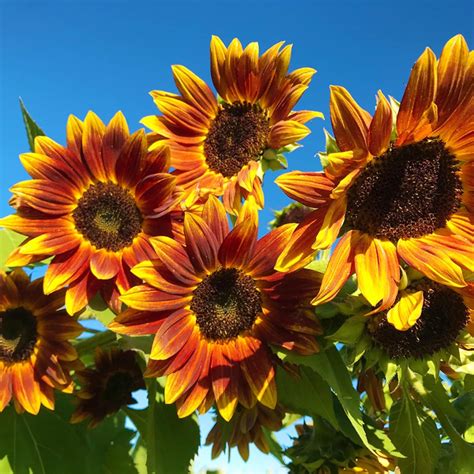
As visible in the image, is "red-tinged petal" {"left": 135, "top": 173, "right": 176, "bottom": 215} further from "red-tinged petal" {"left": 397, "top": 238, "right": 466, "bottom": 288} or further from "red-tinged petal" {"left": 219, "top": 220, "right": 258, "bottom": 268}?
"red-tinged petal" {"left": 397, "top": 238, "right": 466, "bottom": 288}

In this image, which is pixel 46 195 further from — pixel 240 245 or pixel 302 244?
pixel 302 244

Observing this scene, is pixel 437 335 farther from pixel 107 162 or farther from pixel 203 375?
pixel 107 162

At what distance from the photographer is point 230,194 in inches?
37.3

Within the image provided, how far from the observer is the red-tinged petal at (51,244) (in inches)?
35.6

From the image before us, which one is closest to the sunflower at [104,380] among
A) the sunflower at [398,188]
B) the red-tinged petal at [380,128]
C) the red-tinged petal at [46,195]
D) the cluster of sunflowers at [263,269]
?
the cluster of sunflowers at [263,269]

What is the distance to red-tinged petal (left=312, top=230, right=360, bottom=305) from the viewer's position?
0.66 m

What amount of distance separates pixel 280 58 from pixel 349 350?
0.45 metres

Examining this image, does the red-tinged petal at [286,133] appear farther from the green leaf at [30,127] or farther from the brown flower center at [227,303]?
the green leaf at [30,127]

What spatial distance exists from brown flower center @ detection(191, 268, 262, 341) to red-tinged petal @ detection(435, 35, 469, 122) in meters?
0.32

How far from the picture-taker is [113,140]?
95cm

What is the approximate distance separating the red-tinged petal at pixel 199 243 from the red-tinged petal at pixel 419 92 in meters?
0.26

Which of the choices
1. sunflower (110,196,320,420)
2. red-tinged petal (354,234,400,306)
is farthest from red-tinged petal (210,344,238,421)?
red-tinged petal (354,234,400,306)

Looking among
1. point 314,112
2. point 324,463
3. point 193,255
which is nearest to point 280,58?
point 314,112

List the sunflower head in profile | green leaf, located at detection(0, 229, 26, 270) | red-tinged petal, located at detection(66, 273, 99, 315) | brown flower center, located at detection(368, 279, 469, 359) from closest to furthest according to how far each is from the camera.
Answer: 1. brown flower center, located at detection(368, 279, 469, 359)
2. red-tinged petal, located at detection(66, 273, 99, 315)
3. the sunflower head in profile
4. green leaf, located at detection(0, 229, 26, 270)
